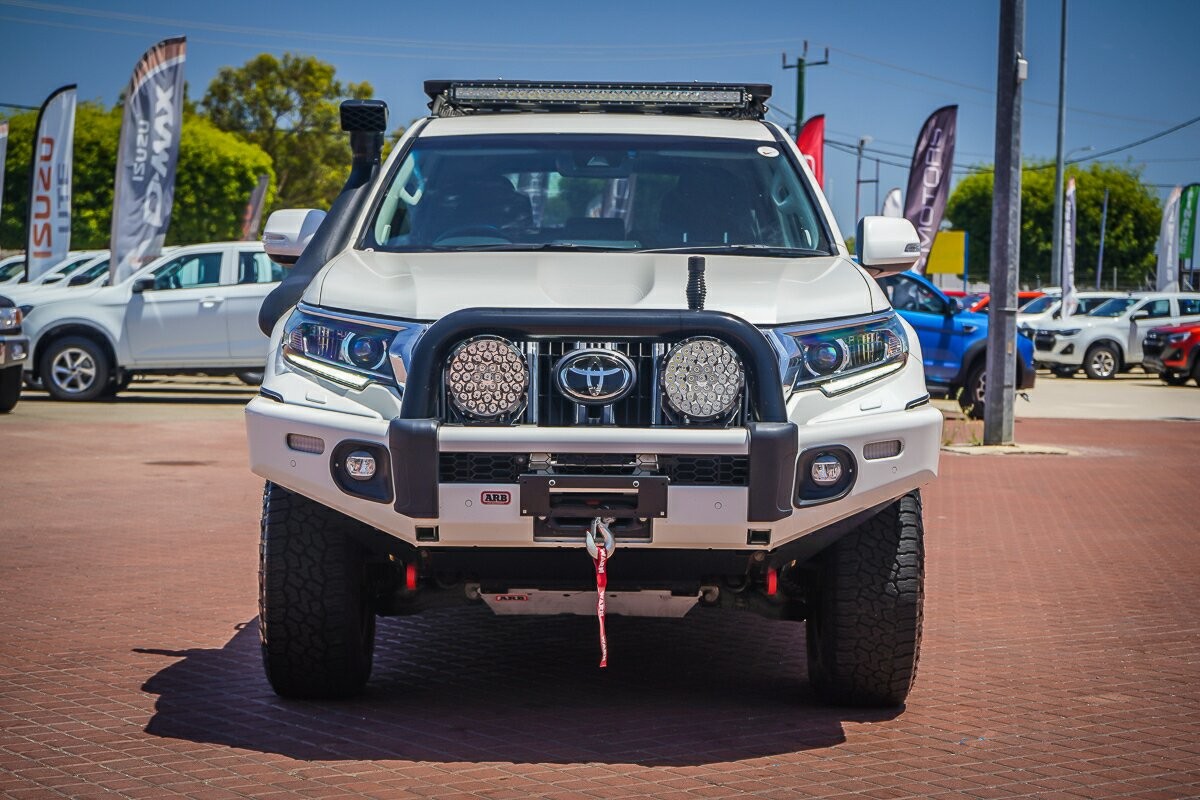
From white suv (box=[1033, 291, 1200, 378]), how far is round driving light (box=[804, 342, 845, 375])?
28.8 m

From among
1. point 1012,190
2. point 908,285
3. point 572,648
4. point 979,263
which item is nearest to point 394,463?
point 572,648

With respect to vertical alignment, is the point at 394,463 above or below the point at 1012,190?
below

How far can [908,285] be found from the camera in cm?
2130

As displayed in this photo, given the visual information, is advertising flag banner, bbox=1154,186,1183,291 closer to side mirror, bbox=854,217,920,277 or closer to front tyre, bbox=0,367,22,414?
front tyre, bbox=0,367,22,414

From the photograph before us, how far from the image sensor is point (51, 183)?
26797mm

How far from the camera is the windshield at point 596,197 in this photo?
20.2 feet

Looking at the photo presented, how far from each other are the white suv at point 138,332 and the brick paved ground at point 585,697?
10.2 metres

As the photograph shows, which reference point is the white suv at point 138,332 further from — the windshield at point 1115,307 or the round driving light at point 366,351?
the windshield at point 1115,307

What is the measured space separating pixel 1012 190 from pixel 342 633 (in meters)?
12.4

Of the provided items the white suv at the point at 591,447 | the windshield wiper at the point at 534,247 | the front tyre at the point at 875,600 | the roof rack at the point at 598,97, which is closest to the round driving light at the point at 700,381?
the white suv at the point at 591,447

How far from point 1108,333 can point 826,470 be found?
29440mm

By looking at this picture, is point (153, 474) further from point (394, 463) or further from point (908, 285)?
point (908, 285)

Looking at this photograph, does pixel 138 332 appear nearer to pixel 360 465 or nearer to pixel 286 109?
pixel 360 465

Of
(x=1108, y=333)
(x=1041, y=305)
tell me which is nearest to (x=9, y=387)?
(x=1108, y=333)
